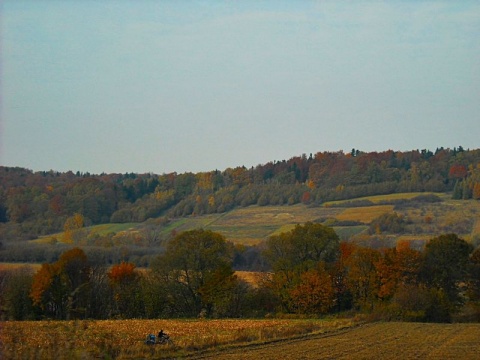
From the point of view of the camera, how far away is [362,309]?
59125mm

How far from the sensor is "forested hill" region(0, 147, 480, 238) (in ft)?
484

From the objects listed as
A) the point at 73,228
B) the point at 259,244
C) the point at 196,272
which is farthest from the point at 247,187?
the point at 196,272

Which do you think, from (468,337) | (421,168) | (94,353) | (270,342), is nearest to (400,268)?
(468,337)

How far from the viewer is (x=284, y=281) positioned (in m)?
63.2

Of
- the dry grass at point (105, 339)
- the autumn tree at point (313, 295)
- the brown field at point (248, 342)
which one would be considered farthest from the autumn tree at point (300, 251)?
the brown field at point (248, 342)

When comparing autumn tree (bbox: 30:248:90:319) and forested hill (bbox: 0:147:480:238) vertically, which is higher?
forested hill (bbox: 0:147:480:238)

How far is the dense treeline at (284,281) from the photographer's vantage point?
2232 inches

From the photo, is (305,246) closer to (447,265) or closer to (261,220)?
(447,265)

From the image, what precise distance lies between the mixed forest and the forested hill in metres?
0.44

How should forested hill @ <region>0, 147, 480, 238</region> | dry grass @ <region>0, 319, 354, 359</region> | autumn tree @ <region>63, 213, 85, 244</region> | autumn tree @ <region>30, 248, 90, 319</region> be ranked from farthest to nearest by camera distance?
forested hill @ <region>0, 147, 480, 238</region>
autumn tree @ <region>63, 213, 85, 244</region>
autumn tree @ <region>30, 248, 90, 319</region>
dry grass @ <region>0, 319, 354, 359</region>

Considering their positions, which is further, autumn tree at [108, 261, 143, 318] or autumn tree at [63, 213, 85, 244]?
autumn tree at [63, 213, 85, 244]

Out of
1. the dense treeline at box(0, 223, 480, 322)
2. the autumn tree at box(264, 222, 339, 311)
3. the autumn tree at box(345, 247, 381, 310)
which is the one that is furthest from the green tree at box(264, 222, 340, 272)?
the autumn tree at box(345, 247, 381, 310)

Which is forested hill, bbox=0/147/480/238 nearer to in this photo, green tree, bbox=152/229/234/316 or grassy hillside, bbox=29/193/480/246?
grassy hillside, bbox=29/193/480/246

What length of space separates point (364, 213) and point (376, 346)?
100774 mm
